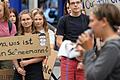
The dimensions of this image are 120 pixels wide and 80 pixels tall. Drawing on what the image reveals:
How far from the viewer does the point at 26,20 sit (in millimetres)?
5652

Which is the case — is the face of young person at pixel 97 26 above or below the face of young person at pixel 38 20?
above

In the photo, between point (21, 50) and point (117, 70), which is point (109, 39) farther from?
point (21, 50)

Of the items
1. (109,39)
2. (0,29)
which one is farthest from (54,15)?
(109,39)

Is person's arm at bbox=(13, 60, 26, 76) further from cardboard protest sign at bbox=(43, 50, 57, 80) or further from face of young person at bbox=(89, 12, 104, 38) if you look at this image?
face of young person at bbox=(89, 12, 104, 38)

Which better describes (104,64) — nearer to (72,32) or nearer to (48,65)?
(72,32)

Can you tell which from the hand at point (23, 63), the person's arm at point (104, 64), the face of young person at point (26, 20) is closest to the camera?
the person's arm at point (104, 64)

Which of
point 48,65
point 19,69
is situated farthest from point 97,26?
point 48,65

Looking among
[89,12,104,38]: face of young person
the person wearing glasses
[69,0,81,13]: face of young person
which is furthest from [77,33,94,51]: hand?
[69,0,81,13]: face of young person

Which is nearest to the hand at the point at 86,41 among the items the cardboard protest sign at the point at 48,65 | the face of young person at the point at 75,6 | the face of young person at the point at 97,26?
the face of young person at the point at 97,26

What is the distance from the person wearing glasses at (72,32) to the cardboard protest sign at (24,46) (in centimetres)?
28

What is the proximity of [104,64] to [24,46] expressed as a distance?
9.99 feet

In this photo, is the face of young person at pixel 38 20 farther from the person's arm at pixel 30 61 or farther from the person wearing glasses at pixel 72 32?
the person's arm at pixel 30 61

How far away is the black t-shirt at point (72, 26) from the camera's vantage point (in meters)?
5.41

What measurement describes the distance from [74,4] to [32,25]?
0.68 metres
